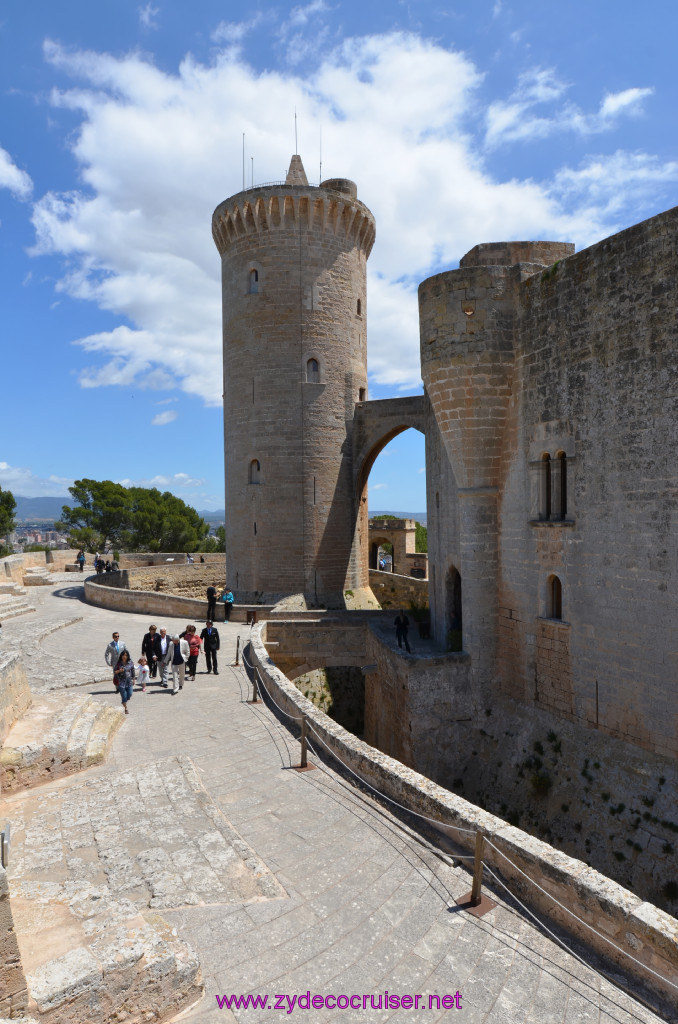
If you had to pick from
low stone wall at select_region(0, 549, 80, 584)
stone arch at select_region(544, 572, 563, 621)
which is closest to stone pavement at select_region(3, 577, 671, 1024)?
stone arch at select_region(544, 572, 563, 621)

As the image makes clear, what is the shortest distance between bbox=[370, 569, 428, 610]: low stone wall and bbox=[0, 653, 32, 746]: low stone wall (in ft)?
55.3

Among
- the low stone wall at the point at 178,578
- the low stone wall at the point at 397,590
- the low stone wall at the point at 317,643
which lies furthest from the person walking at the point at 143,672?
the low stone wall at the point at 178,578

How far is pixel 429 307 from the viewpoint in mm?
11211

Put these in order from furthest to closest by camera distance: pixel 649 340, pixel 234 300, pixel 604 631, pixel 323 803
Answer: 1. pixel 234 300
2. pixel 604 631
3. pixel 649 340
4. pixel 323 803

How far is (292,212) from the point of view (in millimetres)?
19969

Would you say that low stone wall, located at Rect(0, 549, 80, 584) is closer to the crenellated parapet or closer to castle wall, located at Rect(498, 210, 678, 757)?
the crenellated parapet

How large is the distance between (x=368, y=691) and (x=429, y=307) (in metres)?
9.14

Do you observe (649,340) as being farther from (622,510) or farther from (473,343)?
(473,343)

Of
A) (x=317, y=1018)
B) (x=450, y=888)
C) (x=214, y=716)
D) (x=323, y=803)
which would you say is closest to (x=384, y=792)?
(x=323, y=803)

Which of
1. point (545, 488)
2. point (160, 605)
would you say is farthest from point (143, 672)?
point (160, 605)

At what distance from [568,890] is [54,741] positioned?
214 inches

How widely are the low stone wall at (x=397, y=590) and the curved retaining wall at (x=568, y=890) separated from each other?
17562 mm

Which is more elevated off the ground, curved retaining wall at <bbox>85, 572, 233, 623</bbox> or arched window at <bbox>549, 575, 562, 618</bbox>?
arched window at <bbox>549, 575, 562, 618</bbox>

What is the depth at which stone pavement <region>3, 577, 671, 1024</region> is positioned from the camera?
12.2ft
